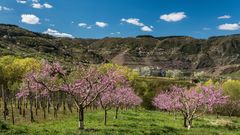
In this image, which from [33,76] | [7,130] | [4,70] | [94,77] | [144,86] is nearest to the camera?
[7,130]

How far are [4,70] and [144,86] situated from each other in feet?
229

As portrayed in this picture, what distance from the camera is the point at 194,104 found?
51.8m

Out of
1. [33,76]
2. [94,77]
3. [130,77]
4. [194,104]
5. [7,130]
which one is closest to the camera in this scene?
[7,130]

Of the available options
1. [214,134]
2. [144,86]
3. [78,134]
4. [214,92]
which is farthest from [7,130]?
[144,86]

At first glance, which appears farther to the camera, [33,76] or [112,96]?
[112,96]

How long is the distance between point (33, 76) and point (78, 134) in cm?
1019

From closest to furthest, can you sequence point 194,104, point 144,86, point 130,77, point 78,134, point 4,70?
point 78,134, point 194,104, point 4,70, point 130,77, point 144,86

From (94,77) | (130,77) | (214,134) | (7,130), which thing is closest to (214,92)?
(214,134)

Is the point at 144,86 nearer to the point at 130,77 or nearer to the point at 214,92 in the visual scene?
the point at 130,77

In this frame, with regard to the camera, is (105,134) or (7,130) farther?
(105,134)

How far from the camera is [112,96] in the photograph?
5316 cm

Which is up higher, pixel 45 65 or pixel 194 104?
pixel 45 65

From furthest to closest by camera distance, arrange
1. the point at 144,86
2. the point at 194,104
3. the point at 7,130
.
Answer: the point at 144,86 → the point at 194,104 → the point at 7,130

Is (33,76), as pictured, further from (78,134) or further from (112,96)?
(112,96)
